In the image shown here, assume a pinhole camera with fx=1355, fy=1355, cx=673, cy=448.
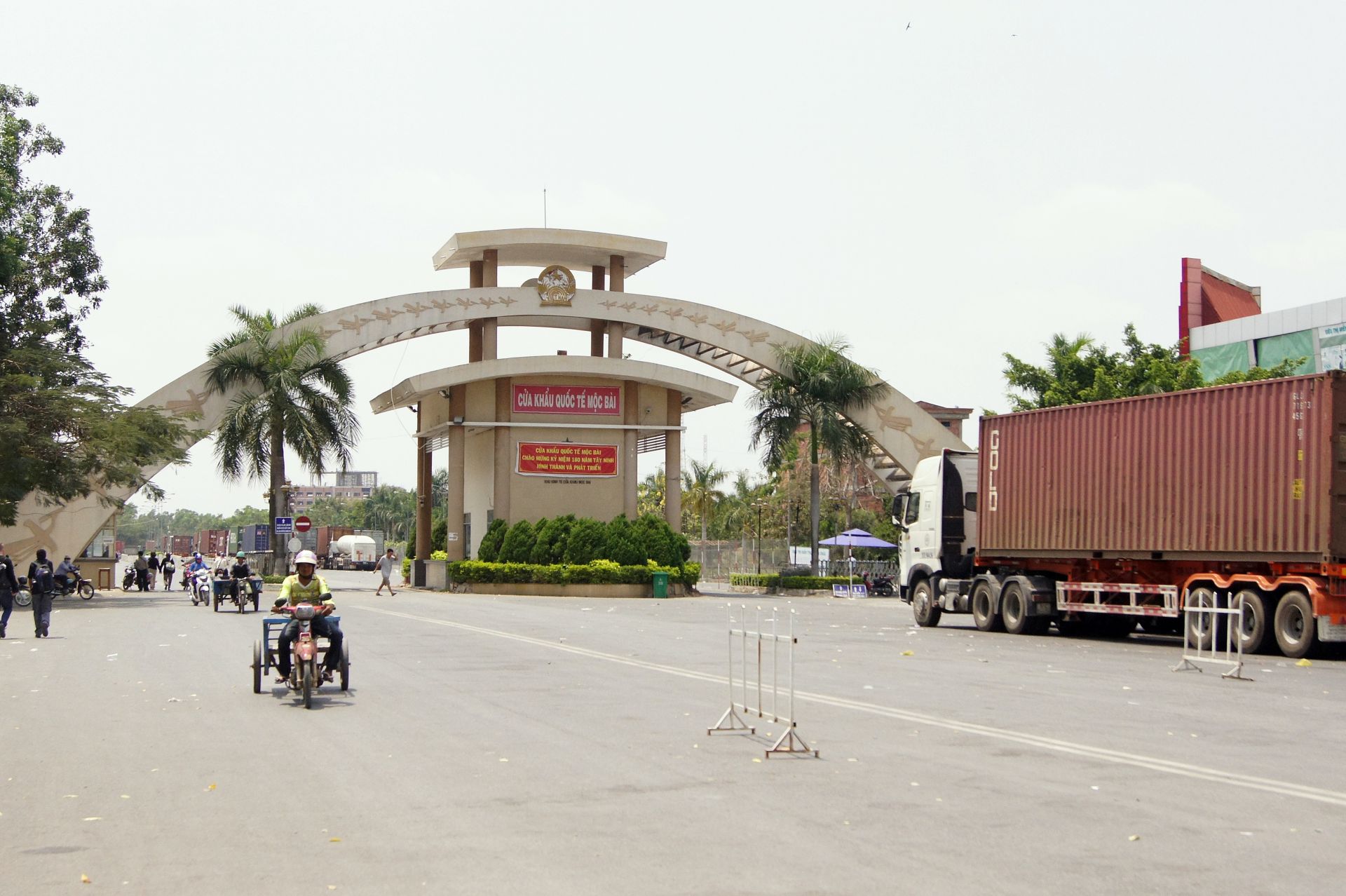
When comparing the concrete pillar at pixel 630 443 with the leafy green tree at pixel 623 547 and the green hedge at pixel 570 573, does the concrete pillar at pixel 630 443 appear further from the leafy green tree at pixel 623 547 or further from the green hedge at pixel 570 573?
the green hedge at pixel 570 573

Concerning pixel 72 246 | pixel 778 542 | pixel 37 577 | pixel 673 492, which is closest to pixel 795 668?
pixel 37 577

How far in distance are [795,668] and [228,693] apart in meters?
7.21

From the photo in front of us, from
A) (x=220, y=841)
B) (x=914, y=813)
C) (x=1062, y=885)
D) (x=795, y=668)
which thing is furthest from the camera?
(x=795, y=668)

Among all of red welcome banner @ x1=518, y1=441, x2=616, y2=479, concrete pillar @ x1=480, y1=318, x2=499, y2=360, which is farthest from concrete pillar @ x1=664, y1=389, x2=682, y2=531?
concrete pillar @ x1=480, y1=318, x2=499, y2=360

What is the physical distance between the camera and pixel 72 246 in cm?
5050

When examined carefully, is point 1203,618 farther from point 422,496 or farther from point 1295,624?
point 422,496

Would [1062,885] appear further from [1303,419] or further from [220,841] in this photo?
[1303,419]

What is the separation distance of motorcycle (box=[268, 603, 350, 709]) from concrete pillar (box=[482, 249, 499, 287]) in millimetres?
40699

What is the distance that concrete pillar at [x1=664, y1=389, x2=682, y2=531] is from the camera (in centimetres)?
5475

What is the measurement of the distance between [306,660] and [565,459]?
4073 centimetres

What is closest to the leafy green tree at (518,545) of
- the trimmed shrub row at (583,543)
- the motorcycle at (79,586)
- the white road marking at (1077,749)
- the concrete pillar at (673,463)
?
the trimmed shrub row at (583,543)

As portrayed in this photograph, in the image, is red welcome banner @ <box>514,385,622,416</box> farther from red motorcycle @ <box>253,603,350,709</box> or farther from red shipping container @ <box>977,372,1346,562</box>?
red motorcycle @ <box>253,603,350,709</box>

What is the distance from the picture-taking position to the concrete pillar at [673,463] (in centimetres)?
5475

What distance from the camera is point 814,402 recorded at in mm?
55188
